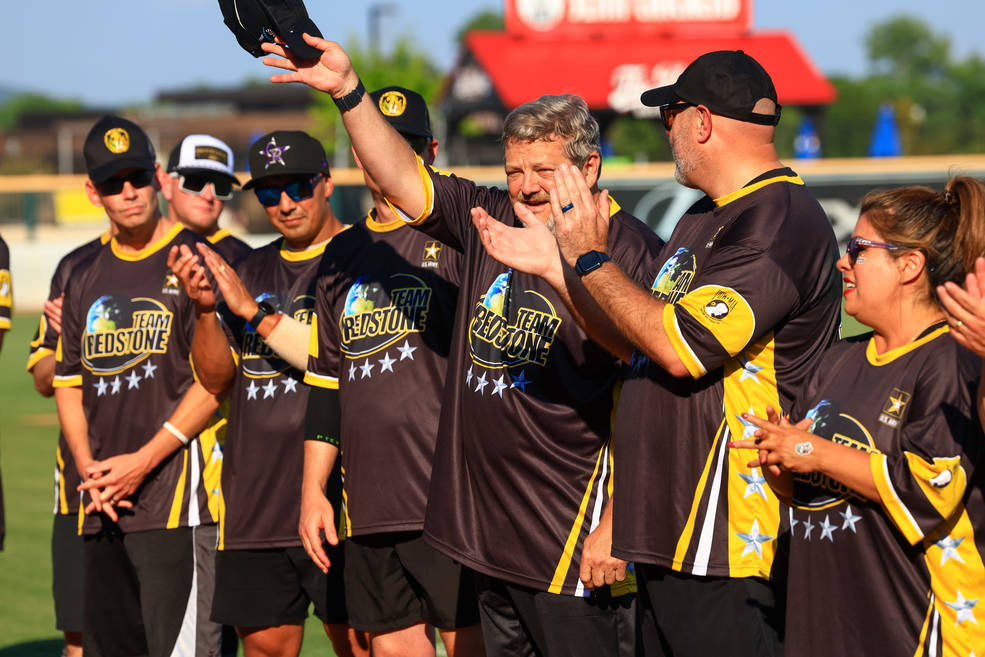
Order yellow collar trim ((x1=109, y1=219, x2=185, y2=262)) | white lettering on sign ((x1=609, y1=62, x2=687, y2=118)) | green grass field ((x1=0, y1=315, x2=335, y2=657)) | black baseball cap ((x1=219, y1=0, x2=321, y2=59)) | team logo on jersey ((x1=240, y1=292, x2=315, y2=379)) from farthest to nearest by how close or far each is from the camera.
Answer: white lettering on sign ((x1=609, y1=62, x2=687, y2=118))
green grass field ((x1=0, y1=315, x2=335, y2=657))
yellow collar trim ((x1=109, y1=219, x2=185, y2=262))
team logo on jersey ((x1=240, y1=292, x2=315, y2=379))
black baseball cap ((x1=219, y1=0, x2=321, y2=59))

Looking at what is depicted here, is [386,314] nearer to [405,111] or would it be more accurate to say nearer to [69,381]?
[405,111]

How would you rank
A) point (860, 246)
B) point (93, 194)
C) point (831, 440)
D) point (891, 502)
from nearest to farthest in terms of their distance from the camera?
point (891, 502) < point (831, 440) < point (860, 246) < point (93, 194)

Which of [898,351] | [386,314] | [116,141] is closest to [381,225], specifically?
[386,314]

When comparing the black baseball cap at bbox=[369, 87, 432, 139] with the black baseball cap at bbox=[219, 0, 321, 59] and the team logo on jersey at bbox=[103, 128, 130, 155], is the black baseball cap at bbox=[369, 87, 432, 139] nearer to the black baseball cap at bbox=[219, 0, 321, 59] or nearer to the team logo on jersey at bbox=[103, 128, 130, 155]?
the black baseball cap at bbox=[219, 0, 321, 59]

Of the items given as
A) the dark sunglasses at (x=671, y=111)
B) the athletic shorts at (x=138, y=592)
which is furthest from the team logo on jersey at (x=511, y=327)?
the athletic shorts at (x=138, y=592)

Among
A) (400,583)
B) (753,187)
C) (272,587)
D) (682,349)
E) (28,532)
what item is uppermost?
(753,187)

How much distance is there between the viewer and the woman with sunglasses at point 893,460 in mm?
3088

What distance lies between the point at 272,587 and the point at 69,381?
4.56 ft

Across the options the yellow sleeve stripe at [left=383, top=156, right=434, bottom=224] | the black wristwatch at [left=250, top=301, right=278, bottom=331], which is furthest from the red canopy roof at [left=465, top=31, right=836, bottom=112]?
the yellow sleeve stripe at [left=383, top=156, right=434, bottom=224]

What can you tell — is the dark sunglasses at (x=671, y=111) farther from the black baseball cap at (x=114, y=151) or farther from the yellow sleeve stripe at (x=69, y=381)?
the yellow sleeve stripe at (x=69, y=381)

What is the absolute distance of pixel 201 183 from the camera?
6273 mm

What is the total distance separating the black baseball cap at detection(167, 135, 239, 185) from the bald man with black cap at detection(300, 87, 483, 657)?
1.80 m

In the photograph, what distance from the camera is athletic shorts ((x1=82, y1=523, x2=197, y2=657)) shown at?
510 centimetres

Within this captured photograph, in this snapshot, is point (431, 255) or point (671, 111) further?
point (431, 255)
